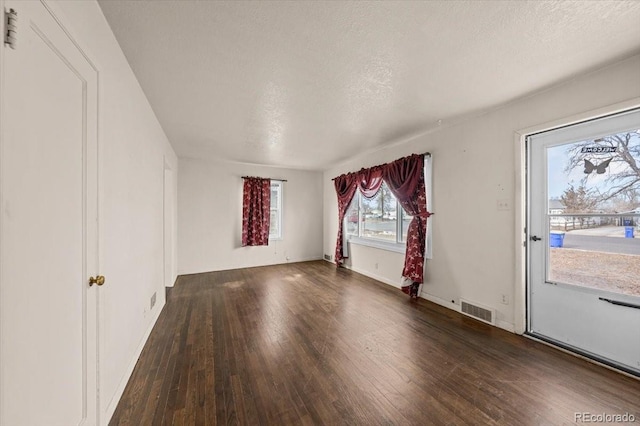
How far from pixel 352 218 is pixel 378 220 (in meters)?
0.80

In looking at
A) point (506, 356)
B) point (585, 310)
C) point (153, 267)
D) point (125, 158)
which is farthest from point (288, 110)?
point (585, 310)

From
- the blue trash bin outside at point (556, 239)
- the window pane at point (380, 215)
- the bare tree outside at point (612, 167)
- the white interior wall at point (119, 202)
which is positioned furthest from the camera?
the window pane at point (380, 215)

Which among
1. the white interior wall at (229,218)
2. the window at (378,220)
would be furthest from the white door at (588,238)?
the white interior wall at (229,218)

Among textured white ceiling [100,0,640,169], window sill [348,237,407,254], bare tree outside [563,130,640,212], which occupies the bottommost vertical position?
window sill [348,237,407,254]

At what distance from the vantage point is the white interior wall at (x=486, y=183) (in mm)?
2059

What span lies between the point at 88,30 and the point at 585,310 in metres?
4.11

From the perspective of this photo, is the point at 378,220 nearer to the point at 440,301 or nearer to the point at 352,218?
the point at 352,218

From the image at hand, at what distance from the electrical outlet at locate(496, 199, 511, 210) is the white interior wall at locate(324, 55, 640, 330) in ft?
0.10

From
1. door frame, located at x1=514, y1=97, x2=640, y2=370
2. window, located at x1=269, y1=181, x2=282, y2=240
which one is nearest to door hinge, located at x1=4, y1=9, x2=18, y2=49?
door frame, located at x1=514, y1=97, x2=640, y2=370

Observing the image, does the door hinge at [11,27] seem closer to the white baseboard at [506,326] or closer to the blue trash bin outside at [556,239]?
the blue trash bin outside at [556,239]

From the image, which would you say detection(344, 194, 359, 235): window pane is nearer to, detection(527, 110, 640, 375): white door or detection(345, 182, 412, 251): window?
detection(345, 182, 412, 251): window

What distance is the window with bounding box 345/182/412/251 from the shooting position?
4.15 meters

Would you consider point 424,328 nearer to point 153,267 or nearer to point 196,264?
point 153,267

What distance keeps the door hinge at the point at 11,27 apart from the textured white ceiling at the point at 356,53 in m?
0.84
